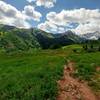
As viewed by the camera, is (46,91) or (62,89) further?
(62,89)

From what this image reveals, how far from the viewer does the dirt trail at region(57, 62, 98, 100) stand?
27.9m

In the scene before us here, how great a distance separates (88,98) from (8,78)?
11846 millimetres

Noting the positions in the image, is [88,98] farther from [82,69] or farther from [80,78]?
[82,69]

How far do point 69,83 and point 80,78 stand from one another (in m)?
3.40

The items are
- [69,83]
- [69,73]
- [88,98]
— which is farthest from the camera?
[69,73]

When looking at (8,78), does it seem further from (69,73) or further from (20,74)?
(69,73)

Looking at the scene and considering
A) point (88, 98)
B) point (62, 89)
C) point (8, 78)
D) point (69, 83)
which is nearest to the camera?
point (88, 98)

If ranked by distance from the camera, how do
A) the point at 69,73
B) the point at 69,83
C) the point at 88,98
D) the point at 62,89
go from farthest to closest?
the point at 69,73, the point at 69,83, the point at 62,89, the point at 88,98

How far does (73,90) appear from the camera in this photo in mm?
30172

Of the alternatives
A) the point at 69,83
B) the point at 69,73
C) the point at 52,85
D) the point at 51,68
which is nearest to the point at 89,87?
the point at 69,83

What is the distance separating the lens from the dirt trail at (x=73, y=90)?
91.7 ft

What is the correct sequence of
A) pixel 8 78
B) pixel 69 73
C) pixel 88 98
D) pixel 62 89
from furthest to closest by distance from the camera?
1. pixel 69 73
2. pixel 8 78
3. pixel 62 89
4. pixel 88 98

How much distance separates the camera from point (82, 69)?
40844mm

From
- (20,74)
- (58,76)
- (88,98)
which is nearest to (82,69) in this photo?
(58,76)
